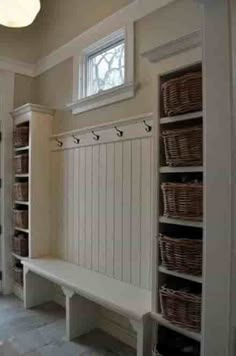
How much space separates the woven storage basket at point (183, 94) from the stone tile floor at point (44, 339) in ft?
5.73

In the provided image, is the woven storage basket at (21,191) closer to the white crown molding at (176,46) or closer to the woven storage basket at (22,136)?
the woven storage basket at (22,136)

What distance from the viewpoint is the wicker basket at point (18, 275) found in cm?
341

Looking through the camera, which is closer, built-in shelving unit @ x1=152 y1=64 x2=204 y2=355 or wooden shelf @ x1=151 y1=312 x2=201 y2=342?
wooden shelf @ x1=151 y1=312 x2=201 y2=342

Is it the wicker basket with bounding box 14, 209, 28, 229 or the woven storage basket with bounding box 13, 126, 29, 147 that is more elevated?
the woven storage basket with bounding box 13, 126, 29, 147

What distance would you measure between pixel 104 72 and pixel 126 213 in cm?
131

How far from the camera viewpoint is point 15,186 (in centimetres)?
353

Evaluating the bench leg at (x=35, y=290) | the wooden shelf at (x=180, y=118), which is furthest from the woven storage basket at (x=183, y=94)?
the bench leg at (x=35, y=290)

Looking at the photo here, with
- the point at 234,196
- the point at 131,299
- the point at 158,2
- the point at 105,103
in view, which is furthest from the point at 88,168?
the point at 234,196

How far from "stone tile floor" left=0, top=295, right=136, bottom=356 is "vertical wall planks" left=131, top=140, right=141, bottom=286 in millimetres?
544

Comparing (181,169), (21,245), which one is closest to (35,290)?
(21,245)

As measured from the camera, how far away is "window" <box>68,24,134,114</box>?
250cm

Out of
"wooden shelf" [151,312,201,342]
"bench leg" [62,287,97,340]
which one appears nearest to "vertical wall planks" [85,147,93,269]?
"bench leg" [62,287,97,340]

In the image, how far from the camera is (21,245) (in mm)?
3369

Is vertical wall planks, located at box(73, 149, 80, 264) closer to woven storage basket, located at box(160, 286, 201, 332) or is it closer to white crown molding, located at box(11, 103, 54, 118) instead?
white crown molding, located at box(11, 103, 54, 118)
